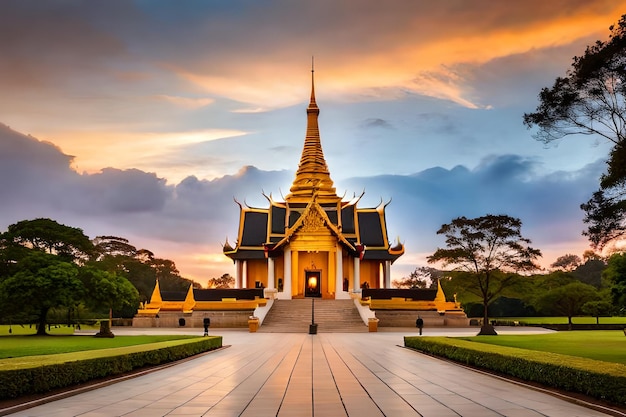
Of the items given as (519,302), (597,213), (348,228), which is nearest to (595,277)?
(519,302)

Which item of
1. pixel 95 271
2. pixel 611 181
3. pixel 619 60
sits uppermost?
pixel 619 60

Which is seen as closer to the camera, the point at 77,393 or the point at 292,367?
the point at 77,393

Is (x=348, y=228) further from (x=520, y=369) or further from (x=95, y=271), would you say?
(x=520, y=369)

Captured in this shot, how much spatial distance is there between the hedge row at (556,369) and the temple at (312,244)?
27.2 m

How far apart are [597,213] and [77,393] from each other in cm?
1653

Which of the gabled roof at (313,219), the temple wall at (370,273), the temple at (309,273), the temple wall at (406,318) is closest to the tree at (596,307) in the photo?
the temple at (309,273)

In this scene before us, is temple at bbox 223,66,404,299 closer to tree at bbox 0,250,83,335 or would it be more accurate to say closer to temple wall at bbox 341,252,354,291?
temple wall at bbox 341,252,354,291

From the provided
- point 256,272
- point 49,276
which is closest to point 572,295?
point 256,272

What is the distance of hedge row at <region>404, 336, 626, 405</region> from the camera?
1005 centimetres

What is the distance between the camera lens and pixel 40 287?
97.6 ft

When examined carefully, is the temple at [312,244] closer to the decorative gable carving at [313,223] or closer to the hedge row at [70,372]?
the decorative gable carving at [313,223]

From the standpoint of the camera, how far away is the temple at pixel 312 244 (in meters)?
45.9

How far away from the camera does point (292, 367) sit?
16219mm

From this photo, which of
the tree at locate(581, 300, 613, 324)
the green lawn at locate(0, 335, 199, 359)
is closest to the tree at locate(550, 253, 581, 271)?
the tree at locate(581, 300, 613, 324)
